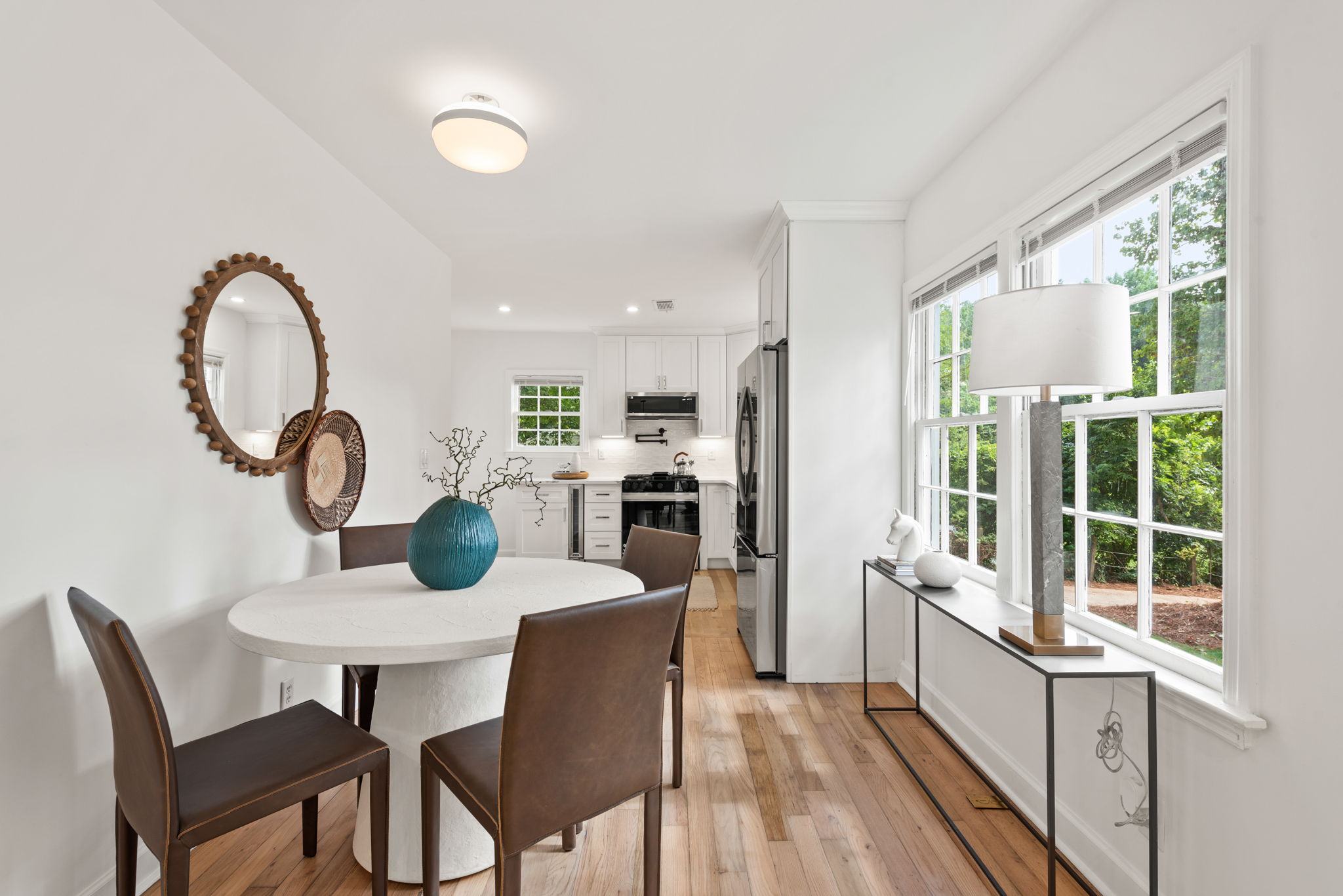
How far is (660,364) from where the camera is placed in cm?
674

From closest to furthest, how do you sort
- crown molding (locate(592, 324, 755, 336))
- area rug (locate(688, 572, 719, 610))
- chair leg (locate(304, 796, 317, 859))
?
chair leg (locate(304, 796, 317, 859))
area rug (locate(688, 572, 719, 610))
crown molding (locate(592, 324, 755, 336))

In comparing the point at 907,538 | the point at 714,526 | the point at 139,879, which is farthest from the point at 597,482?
the point at 139,879

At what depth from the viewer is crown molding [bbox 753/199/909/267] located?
10.6 ft

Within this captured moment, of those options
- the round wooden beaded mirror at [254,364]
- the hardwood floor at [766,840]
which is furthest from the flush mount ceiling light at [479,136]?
the hardwood floor at [766,840]

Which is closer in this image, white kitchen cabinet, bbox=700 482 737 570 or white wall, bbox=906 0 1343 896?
white wall, bbox=906 0 1343 896

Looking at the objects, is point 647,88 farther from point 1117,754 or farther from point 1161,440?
point 1117,754

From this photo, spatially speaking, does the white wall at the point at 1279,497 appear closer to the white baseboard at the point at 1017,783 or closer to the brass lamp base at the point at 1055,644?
the white baseboard at the point at 1017,783

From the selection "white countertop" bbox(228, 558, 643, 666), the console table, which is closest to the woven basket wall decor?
"white countertop" bbox(228, 558, 643, 666)

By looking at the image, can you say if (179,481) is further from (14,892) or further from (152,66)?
(152,66)

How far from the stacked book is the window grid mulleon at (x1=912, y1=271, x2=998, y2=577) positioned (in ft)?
0.93

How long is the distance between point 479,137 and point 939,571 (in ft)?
7.42

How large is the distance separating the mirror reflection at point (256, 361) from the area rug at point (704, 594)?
2.98m

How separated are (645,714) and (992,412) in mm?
1882

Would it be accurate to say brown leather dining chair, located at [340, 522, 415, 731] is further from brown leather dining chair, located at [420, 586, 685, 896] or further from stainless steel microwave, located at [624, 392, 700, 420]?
stainless steel microwave, located at [624, 392, 700, 420]
